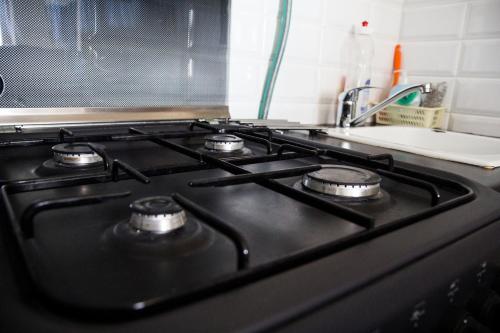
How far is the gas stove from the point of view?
Result: 0.24 metres

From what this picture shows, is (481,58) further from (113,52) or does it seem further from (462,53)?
(113,52)

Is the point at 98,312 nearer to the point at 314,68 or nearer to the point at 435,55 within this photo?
the point at 314,68

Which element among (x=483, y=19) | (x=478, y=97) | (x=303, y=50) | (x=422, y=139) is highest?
(x=483, y=19)

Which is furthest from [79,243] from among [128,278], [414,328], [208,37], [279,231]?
[208,37]

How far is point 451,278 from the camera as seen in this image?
1.27 feet

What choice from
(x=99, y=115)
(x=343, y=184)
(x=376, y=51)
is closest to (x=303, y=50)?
(x=376, y=51)

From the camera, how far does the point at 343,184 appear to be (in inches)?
19.3

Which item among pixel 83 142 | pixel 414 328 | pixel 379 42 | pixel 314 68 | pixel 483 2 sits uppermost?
pixel 483 2

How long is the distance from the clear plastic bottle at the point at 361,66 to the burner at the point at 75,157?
0.88 metres

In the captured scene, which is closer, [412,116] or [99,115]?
[99,115]

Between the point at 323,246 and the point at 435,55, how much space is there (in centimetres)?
121

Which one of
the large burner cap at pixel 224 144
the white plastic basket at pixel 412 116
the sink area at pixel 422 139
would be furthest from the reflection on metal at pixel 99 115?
the white plastic basket at pixel 412 116

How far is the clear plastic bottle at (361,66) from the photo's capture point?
49.6 inches

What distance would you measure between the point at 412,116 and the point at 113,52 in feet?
3.07
